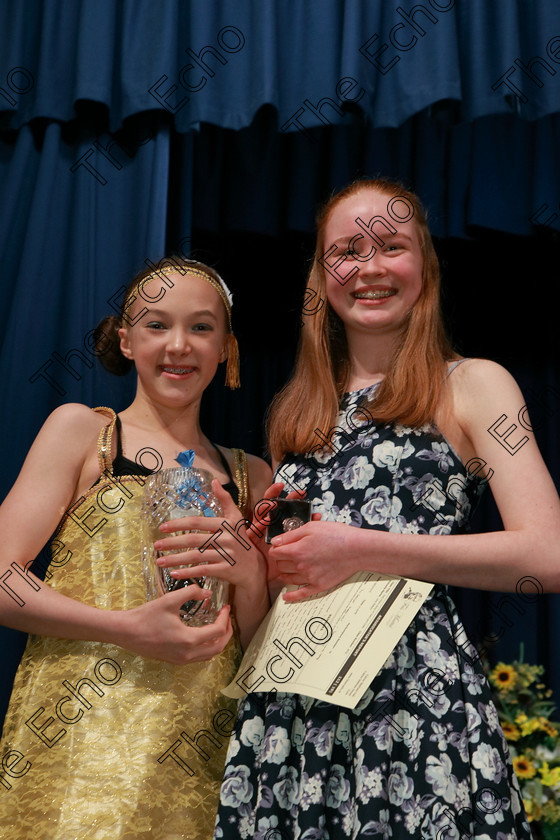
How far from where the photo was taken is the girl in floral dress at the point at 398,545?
1218mm

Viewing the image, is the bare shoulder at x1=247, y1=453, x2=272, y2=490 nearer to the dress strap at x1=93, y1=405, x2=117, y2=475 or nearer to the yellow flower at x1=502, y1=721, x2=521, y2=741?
the dress strap at x1=93, y1=405, x2=117, y2=475

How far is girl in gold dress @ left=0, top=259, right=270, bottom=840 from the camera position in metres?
1.35

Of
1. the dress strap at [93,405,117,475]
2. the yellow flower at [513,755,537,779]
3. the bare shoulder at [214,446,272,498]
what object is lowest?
the yellow flower at [513,755,537,779]

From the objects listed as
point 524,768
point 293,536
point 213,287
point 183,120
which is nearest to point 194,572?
point 293,536

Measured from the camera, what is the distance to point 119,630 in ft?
4.53

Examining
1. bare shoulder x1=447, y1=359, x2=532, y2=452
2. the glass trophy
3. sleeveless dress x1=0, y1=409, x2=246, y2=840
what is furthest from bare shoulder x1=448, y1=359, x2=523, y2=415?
sleeveless dress x1=0, y1=409, x2=246, y2=840

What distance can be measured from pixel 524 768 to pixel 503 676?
31cm

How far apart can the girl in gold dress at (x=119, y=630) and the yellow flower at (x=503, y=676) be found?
124cm

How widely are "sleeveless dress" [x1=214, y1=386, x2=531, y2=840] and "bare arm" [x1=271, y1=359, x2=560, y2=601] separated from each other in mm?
83

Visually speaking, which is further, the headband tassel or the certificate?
the headband tassel

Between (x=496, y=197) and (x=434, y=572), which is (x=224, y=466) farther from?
(x=496, y=197)

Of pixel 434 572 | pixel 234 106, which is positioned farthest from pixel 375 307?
pixel 234 106

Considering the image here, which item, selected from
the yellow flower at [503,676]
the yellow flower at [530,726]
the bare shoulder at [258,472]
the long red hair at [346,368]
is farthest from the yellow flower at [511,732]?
the long red hair at [346,368]

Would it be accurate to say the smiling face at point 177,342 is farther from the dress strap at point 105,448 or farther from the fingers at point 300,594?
the fingers at point 300,594
